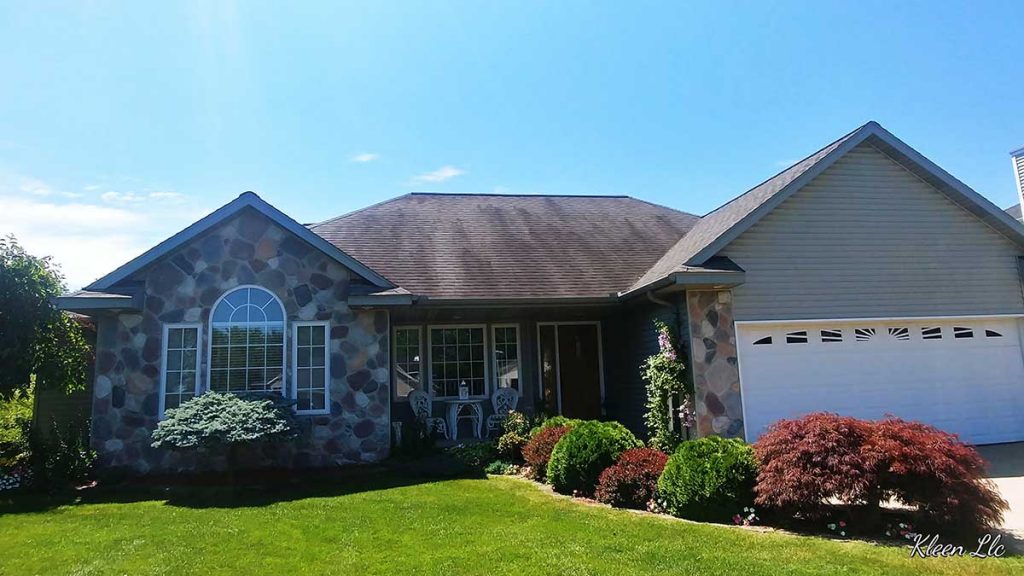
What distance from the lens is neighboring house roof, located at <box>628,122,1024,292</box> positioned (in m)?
10.5

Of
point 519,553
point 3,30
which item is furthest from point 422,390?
point 3,30

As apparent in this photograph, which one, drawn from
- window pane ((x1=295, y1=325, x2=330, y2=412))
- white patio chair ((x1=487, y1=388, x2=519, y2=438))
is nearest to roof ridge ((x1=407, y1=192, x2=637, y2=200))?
white patio chair ((x1=487, y1=388, x2=519, y2=438))

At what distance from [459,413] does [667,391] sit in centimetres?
468

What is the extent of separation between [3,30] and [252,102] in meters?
3.16

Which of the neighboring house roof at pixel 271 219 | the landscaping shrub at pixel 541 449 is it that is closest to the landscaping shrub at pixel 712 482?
the landscaping shrub at pixel 541 449

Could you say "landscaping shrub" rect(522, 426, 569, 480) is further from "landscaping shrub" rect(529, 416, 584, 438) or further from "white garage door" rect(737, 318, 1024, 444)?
"white garage door" rect(737, 318, 1024, 444)

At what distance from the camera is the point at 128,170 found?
10.8 meters

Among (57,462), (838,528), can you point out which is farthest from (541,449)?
(57,462)

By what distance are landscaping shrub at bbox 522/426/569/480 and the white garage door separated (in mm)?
3254

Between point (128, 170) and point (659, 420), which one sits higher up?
point (128, 170)

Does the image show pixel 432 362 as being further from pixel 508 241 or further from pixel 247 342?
pixel 247 342

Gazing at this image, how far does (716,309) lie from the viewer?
10383 millimetres

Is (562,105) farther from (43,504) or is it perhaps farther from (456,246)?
(43,504)

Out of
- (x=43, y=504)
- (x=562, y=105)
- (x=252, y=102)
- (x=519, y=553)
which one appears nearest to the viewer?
(x=519, y=553)
